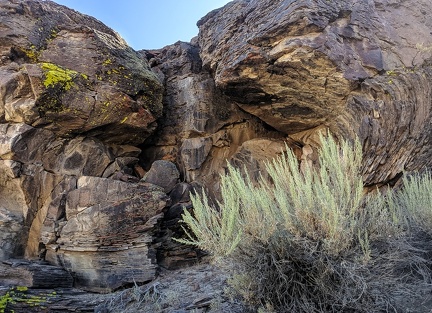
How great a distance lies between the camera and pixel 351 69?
7695 millimetres

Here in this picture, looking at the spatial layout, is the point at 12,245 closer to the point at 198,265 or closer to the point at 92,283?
the point at 92,283

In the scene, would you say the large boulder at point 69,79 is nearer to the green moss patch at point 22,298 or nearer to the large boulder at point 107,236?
the large boulder at point 107,236

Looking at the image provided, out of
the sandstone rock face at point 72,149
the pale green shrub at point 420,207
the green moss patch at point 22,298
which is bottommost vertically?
the green moss patch at point 22,298

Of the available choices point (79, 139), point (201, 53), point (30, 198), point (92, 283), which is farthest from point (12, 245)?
point (201, 53)

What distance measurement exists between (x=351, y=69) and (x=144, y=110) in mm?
5316

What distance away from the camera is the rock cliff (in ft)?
23.6

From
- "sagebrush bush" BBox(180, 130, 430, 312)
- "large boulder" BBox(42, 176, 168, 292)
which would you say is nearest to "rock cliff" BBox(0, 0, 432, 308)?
"large boulder" BBox(42, 176, 168, 292)

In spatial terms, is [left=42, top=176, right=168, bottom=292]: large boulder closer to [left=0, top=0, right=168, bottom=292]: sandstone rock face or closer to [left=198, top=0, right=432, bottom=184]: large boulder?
[left=0, top=0, right=168, bottom=292]: sandstone rock face

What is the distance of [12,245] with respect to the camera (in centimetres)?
706

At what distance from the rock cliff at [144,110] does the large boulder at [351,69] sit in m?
0.03

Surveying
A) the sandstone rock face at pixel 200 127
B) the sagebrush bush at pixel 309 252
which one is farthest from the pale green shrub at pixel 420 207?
the sandstone rock face at pixel 200 127

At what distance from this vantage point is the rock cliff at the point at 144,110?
720 centimetres

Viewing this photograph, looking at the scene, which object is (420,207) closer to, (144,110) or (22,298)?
(22,298)

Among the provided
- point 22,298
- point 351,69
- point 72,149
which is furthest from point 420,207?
point 72,149
